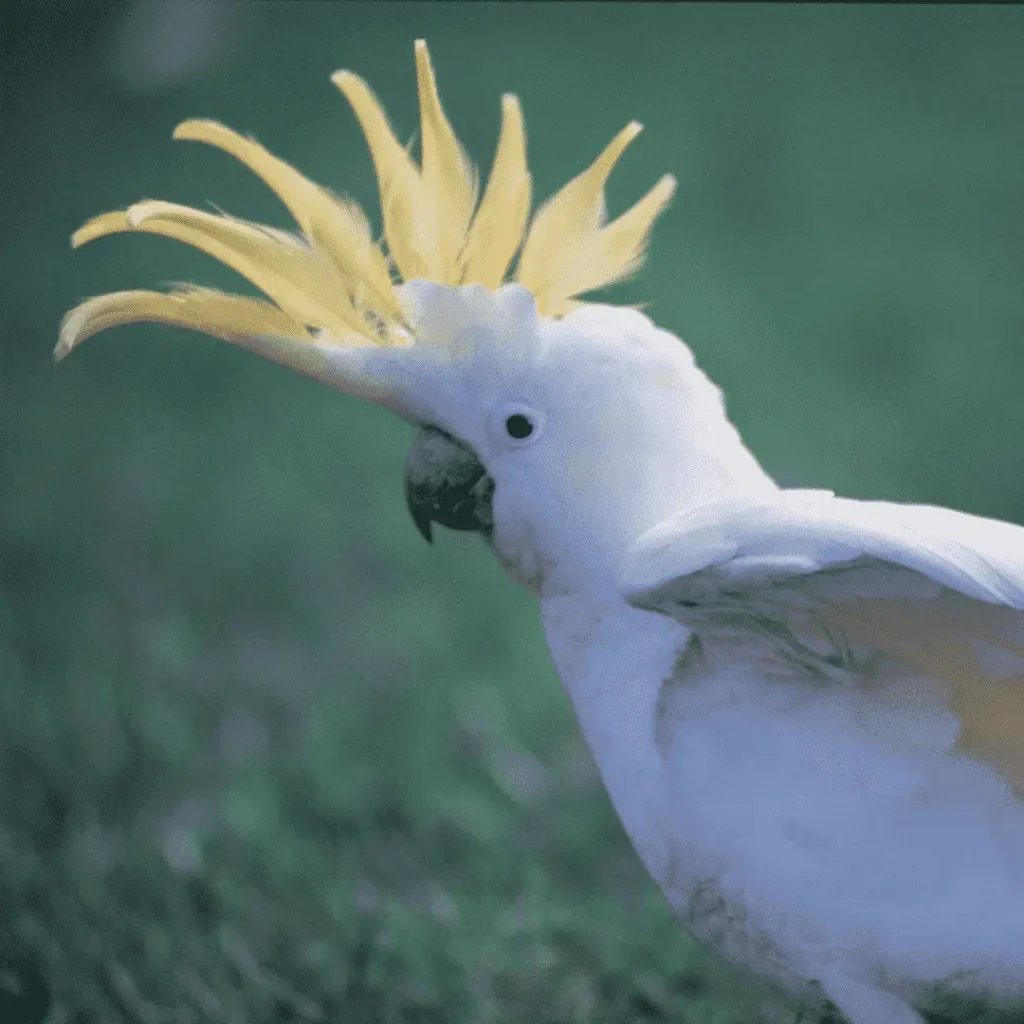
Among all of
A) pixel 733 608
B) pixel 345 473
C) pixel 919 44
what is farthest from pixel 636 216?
pixel 919 44

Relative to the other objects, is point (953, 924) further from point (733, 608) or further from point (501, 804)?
point (501, 804)

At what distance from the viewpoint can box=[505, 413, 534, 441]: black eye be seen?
5.70 ft

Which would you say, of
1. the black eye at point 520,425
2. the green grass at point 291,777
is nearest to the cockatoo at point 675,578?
the black eye at point 520,425

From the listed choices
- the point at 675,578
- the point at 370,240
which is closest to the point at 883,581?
the point at 675,578

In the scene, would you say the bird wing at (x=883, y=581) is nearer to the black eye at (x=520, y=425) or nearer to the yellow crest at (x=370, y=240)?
the black eye at (x=520, y=425)

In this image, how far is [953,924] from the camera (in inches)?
59.8

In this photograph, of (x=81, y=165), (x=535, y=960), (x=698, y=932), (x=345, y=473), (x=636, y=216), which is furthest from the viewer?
(x=81, y=165)

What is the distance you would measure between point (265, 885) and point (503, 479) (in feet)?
3.71

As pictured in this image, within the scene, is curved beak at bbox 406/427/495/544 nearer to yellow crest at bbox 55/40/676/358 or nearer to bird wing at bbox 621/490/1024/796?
yellow crest at bbox 55/40/676/358

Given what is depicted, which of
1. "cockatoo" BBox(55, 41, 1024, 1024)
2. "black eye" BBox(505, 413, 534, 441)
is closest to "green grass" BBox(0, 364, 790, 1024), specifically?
"cockatoo" BBox(55, 41, 1024, 1024)

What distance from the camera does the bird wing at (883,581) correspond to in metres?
1.30

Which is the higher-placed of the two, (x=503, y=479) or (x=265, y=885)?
(x=503, y=479)

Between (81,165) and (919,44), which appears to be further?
(919,44)

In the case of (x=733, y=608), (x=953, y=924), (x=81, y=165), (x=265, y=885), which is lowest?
(x=265, y=885)
